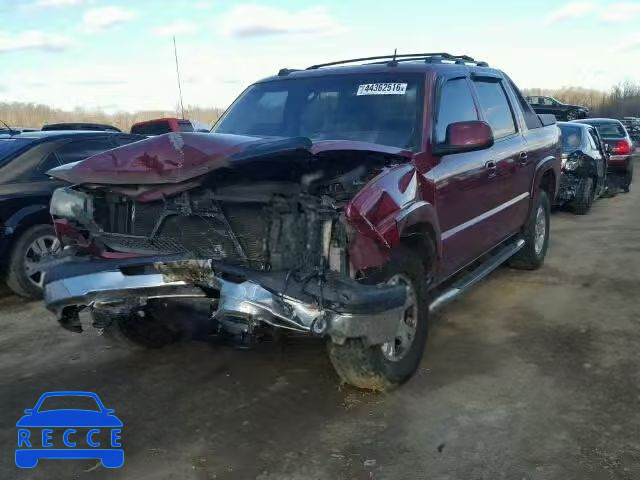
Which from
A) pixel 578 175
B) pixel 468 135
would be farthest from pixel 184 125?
pixel 468 135

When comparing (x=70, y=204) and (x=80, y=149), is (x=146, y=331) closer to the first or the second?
(x=70, y=204)

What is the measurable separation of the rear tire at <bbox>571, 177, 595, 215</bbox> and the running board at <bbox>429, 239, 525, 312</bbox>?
5.37 metres

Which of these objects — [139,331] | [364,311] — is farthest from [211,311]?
[139,331]

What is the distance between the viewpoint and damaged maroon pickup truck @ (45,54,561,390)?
3.41m

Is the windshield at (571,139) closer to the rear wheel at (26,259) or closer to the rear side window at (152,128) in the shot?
the rear side window at (152,128)

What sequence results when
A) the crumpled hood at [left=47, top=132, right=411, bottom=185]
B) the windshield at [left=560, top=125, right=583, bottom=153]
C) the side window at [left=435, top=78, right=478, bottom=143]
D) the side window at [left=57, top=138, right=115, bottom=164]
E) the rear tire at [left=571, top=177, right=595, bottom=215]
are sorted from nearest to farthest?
the crumpled hood at [left=47, top=132, right=411, bottom=185] → the side window at [left=435, top=78, right=478, bottom=143] → the side window at [left=57, top=138, right=115, bottom=164] → the rear tire at [left=571, top=177, right=595, bottom=215] → the windshield at [left=560, top=125, right=583, bottom=153]

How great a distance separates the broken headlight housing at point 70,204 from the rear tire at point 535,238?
14.6ft

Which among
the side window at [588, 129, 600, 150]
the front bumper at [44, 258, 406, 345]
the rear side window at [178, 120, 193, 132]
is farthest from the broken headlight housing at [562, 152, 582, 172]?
the front bumper at [44, 258, 406, 345]

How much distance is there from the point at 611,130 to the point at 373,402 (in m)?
13.6

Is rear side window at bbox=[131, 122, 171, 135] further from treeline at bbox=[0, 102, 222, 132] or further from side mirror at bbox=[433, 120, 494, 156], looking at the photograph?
treeline at bbox=[0, 102, 222, 132]

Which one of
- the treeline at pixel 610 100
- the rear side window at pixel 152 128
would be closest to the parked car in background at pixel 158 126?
the rear side window at pixel 152 128

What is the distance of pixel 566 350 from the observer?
189 inches

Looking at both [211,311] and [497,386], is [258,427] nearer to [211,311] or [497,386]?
[211,311]

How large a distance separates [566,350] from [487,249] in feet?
3.93
